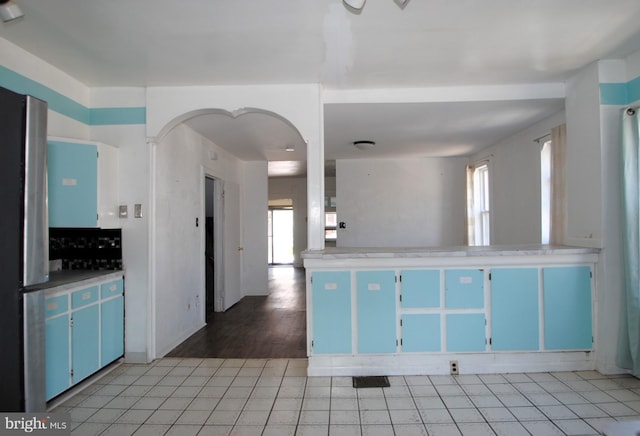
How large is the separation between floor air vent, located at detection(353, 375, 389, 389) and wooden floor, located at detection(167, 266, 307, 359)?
2.57 ft

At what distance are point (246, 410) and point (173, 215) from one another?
2.30 meters

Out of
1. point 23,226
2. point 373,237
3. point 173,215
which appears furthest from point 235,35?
point 373,237

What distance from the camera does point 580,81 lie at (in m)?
3.32

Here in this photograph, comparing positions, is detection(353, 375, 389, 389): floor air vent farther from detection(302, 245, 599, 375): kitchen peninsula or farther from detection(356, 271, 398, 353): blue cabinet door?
detection(356, 271, 398, 353): blue cabinet door

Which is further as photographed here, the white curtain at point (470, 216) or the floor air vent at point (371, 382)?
the white curtain at point (470, 216)

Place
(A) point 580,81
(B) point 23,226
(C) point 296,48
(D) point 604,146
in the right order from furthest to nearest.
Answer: (A) point 580,81, (D) point 604,146, (C) point 296,48, (B) point 23,226

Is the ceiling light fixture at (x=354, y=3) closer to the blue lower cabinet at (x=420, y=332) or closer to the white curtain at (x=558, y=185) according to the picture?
the blue lower cabinet at (x=420, y=332)

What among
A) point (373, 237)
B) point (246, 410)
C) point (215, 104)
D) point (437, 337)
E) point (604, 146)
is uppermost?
point (215, 104)

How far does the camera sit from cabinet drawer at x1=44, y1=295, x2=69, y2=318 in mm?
2521

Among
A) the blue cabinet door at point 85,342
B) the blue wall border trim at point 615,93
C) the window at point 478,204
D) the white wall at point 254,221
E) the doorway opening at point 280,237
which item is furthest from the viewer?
the doorway opening at point 280,237

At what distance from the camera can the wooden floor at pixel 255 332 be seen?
3.76 meters

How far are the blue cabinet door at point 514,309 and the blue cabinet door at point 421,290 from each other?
52 centimetres

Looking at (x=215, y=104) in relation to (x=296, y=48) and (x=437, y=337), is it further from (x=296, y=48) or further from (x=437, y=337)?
(x=437, y=337)

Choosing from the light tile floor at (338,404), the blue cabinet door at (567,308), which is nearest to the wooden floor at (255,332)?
the light tile floor at (338,404)
